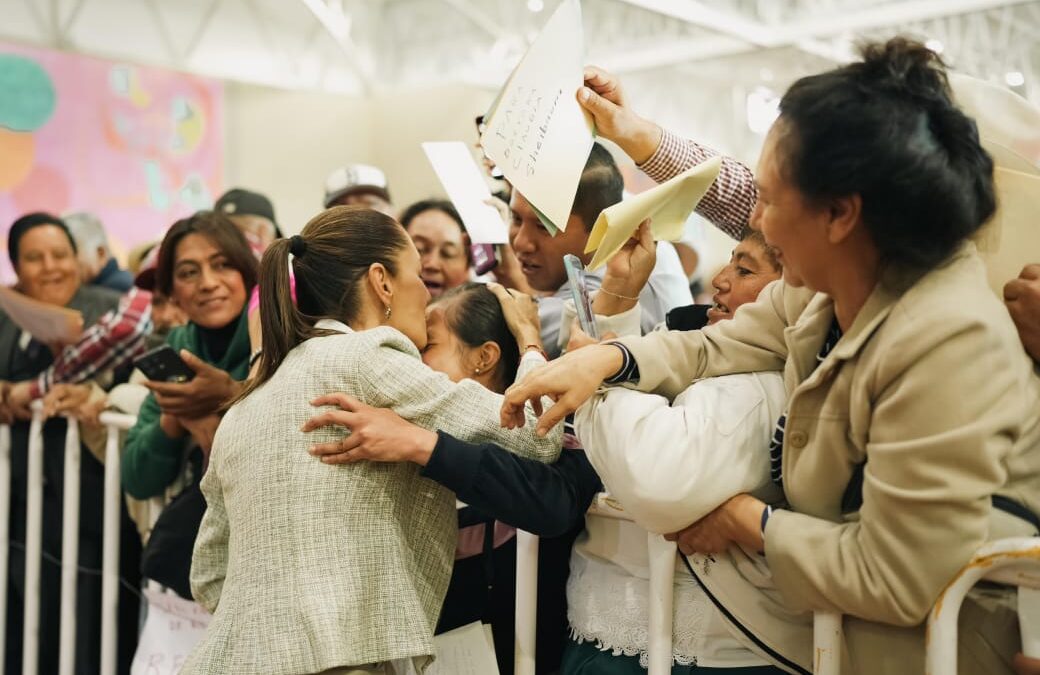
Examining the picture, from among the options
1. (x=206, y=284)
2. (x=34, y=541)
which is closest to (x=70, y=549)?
(x=34, y=541)

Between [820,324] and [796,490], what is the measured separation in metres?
0.20

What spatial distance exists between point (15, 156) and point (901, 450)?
6.16 meters

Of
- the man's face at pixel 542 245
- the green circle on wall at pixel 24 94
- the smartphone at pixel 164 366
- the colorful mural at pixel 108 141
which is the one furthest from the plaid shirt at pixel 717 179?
the green circle on wall at pixel 24 94

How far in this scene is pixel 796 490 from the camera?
1.19 meters

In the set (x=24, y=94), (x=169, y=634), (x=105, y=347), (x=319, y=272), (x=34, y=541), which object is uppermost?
(x=24, y=94)

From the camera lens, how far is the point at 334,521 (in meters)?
1.50

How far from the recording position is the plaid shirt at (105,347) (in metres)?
2.85

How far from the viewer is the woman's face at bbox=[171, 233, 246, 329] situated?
2410mm

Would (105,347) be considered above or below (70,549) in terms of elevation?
above

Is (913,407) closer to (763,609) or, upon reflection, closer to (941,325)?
(941,325)

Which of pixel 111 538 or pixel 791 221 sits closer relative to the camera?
pixel 791 221

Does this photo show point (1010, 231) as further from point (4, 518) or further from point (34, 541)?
point (4, 518)

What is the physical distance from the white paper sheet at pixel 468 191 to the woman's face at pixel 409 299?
0.40 feet

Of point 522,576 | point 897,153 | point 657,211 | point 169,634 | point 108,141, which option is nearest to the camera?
point 897,153
